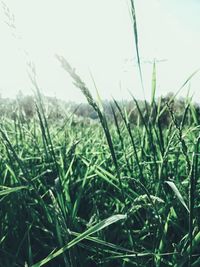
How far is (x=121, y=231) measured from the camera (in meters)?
1.23

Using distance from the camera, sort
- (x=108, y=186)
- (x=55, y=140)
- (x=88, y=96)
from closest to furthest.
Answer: (x=88, y=96), (x=108, y=186), (x=55, y=140)

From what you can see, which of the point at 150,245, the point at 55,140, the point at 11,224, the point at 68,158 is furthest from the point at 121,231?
the point at 55,140

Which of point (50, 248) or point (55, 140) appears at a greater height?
point (55, 140)

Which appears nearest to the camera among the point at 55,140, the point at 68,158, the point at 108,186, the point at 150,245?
the point at 150,245

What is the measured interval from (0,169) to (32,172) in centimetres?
14

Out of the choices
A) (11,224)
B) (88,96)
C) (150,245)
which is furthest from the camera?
(11,224)

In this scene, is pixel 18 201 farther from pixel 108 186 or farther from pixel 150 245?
pixel 150 245

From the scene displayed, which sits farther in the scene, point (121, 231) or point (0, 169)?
point (0, 169)

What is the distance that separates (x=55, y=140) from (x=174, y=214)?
125 cm

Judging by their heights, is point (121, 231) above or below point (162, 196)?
below

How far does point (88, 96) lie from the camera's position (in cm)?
68

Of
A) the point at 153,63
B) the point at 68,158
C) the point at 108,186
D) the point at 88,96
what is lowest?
the point at 108,186

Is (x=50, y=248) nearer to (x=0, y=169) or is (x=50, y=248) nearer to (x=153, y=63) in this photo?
(x=0, y=169)

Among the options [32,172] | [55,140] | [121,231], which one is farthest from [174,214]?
[55,140]
